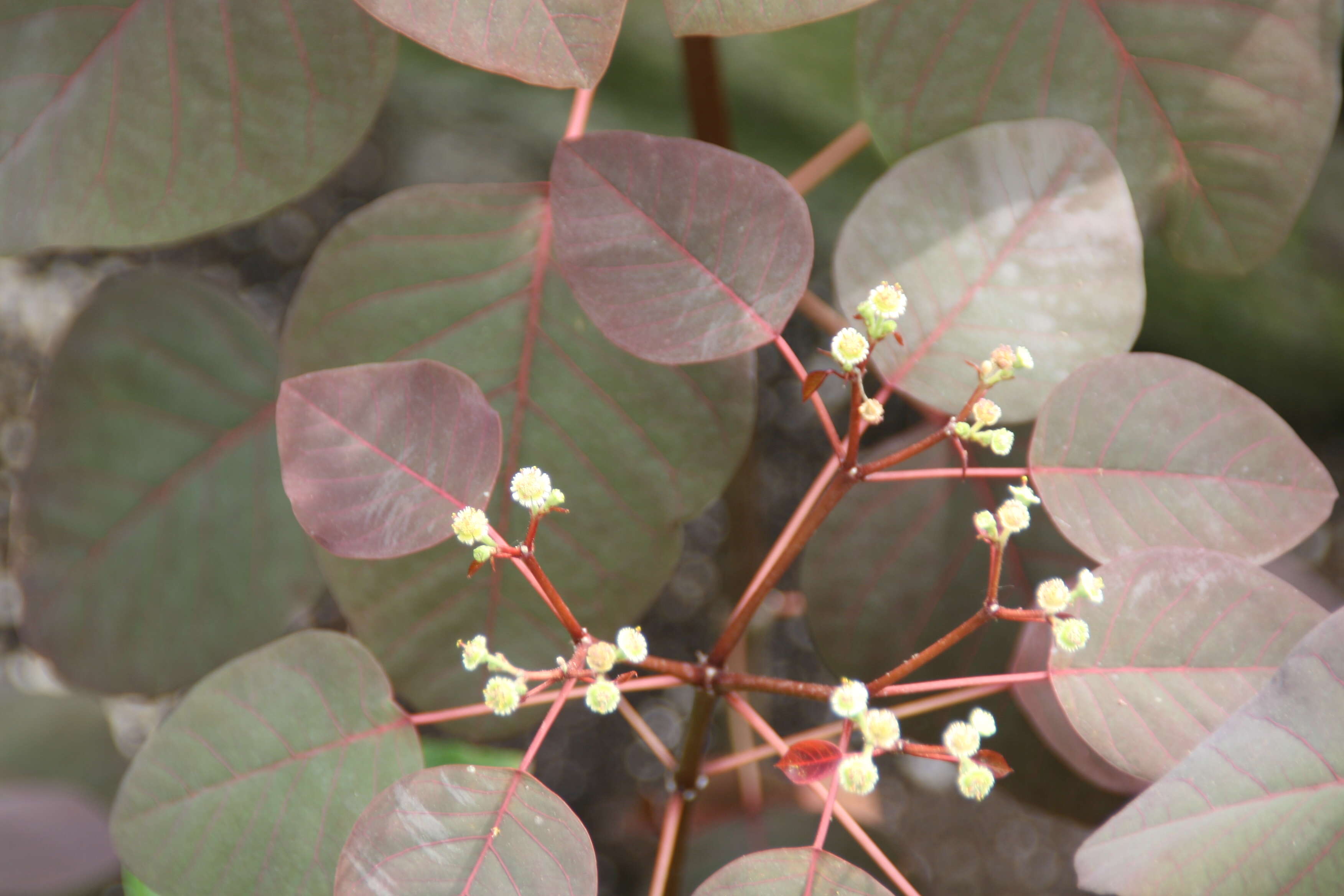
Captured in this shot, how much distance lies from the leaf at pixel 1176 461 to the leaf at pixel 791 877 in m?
0.19

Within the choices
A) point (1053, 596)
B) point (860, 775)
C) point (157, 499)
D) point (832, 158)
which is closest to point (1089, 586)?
point (1053, 596)

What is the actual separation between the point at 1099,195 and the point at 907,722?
39 cm

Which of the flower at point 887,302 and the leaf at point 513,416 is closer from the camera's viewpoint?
the flower at point 887,302

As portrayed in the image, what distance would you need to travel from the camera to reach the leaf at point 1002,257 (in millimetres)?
429

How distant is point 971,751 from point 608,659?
0.44ft

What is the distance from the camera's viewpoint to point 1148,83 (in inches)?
19.4

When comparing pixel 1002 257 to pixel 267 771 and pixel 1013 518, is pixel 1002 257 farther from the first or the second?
pixel 267 771

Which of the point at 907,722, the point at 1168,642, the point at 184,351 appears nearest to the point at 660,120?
the point at 184,351

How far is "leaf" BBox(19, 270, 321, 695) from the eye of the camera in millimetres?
637

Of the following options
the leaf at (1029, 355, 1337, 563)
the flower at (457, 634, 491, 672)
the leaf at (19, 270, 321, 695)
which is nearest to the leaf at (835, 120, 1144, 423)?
the leaf at (1029, 355, 1337, 563)

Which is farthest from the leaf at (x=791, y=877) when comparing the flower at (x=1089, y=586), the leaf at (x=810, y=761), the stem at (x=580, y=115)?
the stem at (x=580, y=115)

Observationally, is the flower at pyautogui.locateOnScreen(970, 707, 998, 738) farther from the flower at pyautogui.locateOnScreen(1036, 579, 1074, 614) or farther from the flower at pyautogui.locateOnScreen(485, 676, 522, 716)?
the flower at pyautogui.locateOnScreen(485, 676, 522, 716)

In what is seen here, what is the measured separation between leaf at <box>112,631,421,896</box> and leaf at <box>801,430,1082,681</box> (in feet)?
0.95

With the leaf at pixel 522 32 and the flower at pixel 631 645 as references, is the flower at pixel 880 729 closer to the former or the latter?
the flower at pixel 631 645
